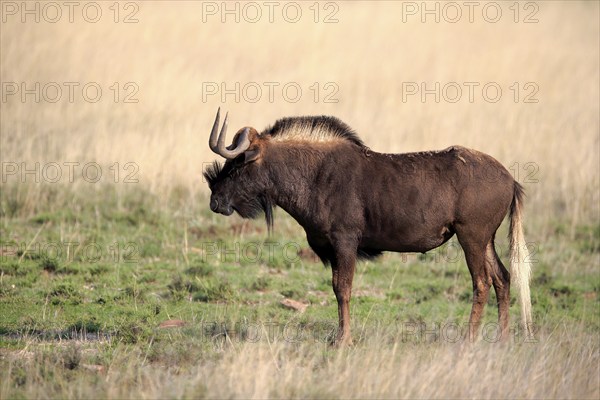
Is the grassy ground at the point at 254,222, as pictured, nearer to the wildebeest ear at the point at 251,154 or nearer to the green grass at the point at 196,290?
the green grass at the point at 196,290

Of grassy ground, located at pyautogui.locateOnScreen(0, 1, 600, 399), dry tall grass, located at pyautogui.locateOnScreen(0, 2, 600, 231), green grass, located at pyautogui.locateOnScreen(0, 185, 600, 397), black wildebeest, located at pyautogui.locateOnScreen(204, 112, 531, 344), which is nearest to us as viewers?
grassy ground, located at pyautogui.locateOnScreen(0, 1, 600, 399)

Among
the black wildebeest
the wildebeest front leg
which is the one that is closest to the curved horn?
the black wildebeest

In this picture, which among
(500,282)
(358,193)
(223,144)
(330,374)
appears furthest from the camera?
(500,282)

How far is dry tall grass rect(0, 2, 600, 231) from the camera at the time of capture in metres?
16.2

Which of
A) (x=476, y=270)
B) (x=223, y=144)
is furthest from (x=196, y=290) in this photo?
(x=476, y=270)

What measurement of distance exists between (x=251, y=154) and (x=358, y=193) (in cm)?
109

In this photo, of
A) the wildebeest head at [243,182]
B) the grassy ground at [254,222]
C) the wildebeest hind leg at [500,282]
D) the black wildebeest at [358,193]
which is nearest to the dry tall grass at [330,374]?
the grassy ground at [254,222]

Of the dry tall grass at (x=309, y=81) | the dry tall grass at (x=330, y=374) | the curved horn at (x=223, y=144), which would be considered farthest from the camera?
the dry tall grass at (x=309, y=81)

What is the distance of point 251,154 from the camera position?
9203mm

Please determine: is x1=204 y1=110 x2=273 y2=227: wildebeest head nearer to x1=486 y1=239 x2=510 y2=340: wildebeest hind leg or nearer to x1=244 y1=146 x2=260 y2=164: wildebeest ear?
x1=244 y1=146 x2=260 y2=164: wildebeest ear

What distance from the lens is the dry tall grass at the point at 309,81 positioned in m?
16.2

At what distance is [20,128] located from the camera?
16.5 meters

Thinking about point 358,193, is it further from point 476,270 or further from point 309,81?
point 309,81

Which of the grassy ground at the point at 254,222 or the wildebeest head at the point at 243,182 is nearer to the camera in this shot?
the grassy ground at the point at 254,222
